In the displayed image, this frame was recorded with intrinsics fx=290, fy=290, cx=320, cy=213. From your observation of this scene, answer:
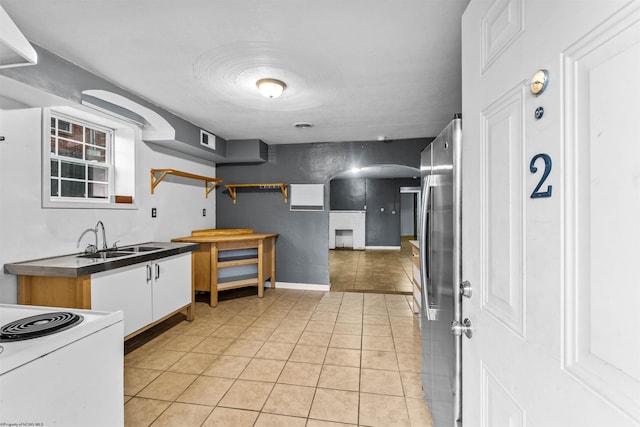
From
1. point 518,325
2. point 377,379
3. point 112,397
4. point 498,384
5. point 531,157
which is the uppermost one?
point 531,157

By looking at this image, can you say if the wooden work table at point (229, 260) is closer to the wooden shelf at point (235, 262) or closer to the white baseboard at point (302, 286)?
the wooden shelf at point (235, 262)

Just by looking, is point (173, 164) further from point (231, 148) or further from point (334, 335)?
point (334, 335)

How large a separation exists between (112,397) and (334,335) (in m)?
2.12

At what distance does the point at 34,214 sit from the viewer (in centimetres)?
223

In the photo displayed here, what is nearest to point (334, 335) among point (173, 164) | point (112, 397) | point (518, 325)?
point (112, 397)

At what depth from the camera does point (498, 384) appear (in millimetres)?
934

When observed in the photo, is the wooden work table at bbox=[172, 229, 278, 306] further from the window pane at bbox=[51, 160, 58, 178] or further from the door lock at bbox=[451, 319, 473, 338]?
the door lock at bbox=[451, 319, 473, 338]

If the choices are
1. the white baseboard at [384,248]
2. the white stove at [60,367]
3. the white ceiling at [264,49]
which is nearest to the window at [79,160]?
the white ceiling at [264,49]

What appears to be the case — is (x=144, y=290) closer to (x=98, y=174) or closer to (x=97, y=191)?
(x=97, y=191)

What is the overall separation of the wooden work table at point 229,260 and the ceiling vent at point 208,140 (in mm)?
1292

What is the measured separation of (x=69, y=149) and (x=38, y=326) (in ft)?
Result: 7.44

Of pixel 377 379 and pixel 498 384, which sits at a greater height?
pixel 498 384

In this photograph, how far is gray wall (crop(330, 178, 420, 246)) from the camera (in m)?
9.33

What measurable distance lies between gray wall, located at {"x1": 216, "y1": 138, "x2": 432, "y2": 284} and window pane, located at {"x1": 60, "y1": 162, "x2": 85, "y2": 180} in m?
2.34
